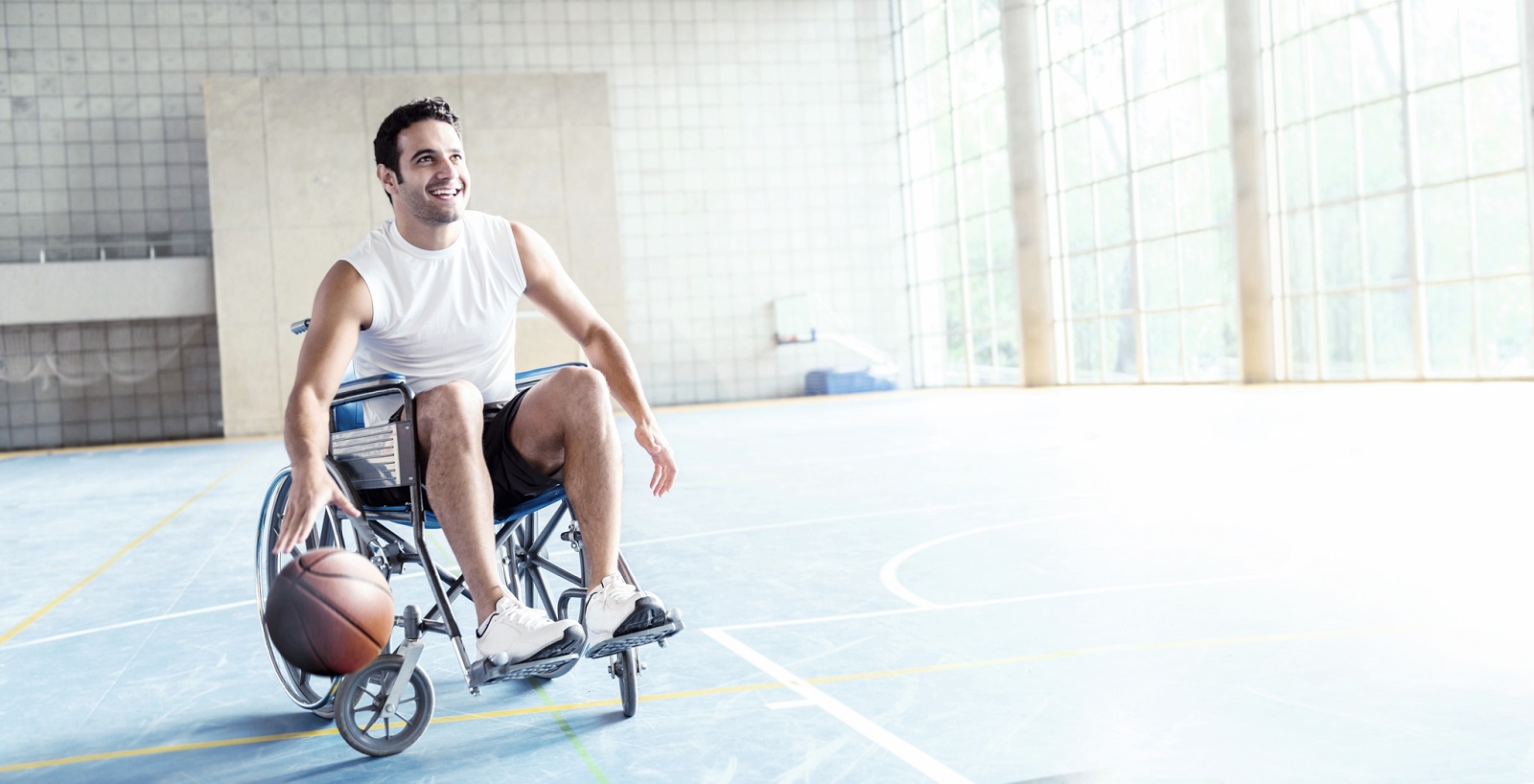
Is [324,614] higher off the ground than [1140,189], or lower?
lower

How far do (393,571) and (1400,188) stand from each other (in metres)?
13.6

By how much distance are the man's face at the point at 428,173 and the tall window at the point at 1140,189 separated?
14.8 m

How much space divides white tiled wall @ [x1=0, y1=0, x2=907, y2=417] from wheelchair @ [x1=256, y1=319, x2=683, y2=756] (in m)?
17.1

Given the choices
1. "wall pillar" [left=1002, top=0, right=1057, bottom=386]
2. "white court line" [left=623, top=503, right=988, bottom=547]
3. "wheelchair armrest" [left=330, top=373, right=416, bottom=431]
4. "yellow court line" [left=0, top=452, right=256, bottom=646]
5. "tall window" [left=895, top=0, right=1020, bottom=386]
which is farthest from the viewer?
"tall window" [left=895, top=0, right=1020, bottom=386]

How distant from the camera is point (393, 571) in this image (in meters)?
2.65

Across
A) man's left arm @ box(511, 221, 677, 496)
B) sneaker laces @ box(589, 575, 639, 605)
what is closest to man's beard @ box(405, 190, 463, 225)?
man's left arm @ box(511, 221, 677, 496)

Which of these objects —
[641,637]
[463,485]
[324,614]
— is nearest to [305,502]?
[324,614]

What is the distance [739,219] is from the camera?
22.5 metres

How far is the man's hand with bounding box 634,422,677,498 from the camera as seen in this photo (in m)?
2.59

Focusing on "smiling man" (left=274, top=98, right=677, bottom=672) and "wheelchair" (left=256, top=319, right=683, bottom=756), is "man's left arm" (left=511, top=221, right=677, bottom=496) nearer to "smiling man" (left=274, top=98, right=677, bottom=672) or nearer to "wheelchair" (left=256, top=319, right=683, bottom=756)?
"smiling man" (left=274, top=98, right=677, bottom=672)

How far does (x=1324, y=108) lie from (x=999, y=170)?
21.7ft

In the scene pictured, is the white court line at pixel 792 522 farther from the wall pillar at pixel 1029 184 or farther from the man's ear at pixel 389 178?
the wall pillar at pixel 1029 184

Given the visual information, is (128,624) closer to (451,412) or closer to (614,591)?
(451,412)

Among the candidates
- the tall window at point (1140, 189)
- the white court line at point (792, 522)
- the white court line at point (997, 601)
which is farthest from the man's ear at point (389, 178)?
the tall window at point (1140, 189)
